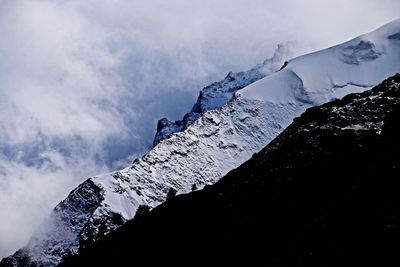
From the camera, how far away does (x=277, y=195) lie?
8969 cm

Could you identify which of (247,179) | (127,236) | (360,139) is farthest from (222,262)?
(127,236)

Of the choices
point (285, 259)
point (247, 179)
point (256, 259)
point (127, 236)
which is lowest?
point (285, 259)

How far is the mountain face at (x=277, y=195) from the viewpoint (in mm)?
79062

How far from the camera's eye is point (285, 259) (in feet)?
135

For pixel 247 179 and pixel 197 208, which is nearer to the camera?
pixel 247 179

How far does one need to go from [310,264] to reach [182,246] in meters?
64.0

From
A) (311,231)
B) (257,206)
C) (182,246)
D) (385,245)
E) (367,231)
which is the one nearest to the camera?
(385,245)

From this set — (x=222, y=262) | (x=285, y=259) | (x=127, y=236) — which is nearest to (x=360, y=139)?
(x=222, y=262)

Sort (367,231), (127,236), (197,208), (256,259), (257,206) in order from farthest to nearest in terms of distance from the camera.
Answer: (127,236) → (197,208) → (257,206) → (256,259) → (367,231)

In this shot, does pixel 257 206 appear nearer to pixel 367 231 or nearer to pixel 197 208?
pixel 197 208

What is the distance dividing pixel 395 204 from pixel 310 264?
240 inches

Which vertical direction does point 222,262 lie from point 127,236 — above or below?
below

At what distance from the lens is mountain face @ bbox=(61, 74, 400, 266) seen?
79.1 m

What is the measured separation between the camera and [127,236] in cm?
12156
